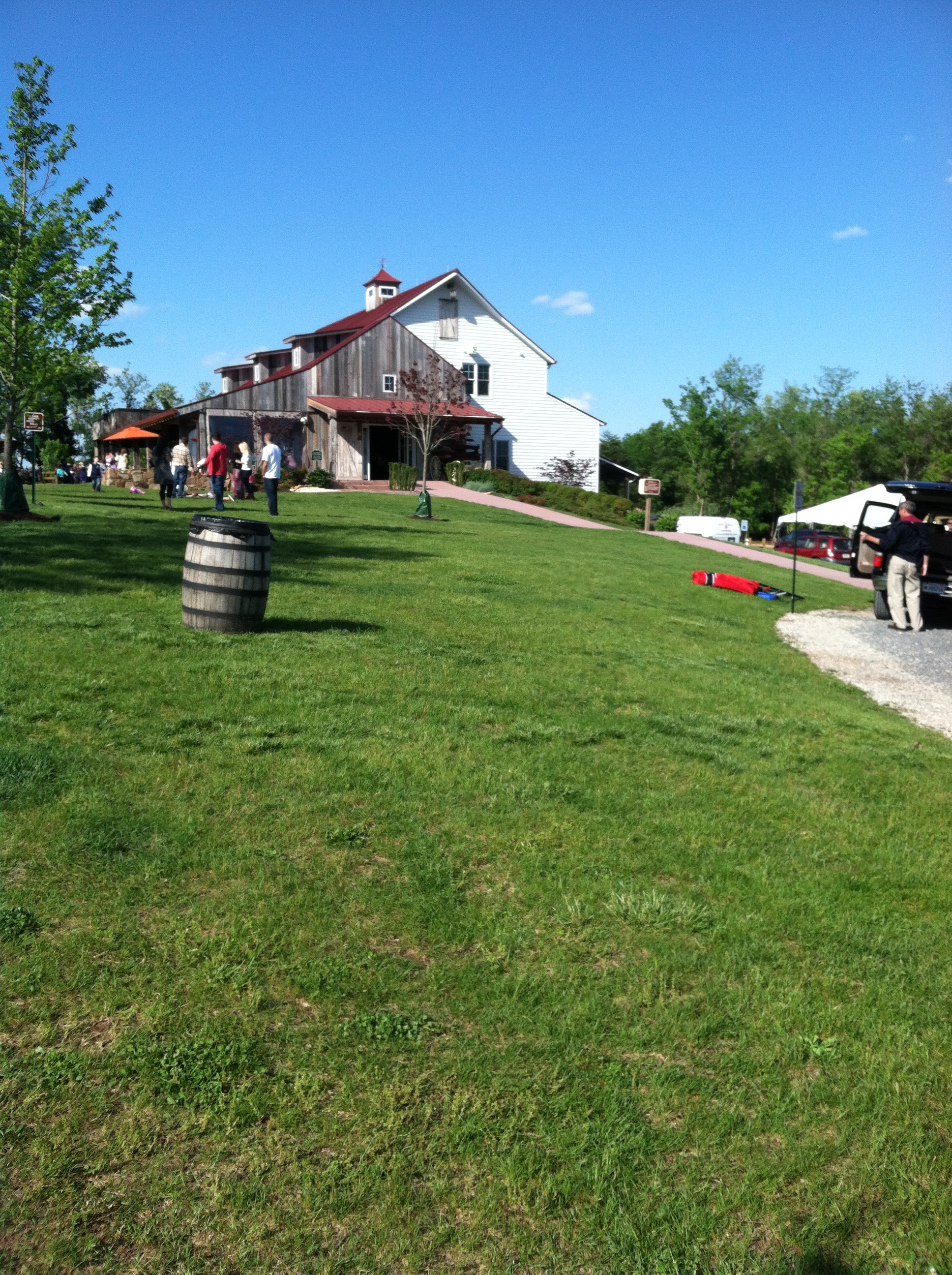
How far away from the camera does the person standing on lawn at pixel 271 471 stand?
21.7 m

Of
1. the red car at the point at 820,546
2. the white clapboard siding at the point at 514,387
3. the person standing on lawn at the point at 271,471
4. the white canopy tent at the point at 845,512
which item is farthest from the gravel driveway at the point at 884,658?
the white clapboard siding at the point at 514,387

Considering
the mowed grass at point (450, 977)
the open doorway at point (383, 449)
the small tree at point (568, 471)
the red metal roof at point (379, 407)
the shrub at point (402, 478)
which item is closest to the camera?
the mowed grass at point (450, 977)

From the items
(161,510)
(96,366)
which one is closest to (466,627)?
(161,510)

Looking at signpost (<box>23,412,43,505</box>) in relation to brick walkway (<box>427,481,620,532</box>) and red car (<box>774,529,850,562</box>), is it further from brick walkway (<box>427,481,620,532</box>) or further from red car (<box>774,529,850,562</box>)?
red car (<box>774,529,850,562</box>)

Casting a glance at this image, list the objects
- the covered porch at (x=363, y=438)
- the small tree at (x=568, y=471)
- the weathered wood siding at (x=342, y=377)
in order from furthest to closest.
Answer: the small tree at (x=568, y=471)
the weathered wood siding at (x=342, y=377)
the covered porch at (x=363, y=438)

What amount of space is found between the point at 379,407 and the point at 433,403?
88.5 inches

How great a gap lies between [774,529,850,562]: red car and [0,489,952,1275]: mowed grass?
37931mm

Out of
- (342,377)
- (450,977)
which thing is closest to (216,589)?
(450,977)

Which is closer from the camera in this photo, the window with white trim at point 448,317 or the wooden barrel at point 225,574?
the wooden barrel at point 225,574

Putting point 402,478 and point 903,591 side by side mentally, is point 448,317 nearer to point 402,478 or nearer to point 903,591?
point 402,478

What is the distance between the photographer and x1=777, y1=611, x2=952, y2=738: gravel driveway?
1155cm

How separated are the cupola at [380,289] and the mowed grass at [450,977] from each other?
5326 cm

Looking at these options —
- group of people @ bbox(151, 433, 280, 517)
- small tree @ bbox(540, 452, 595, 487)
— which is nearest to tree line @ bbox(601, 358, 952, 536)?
small tree @ bbox(540, 452, 595, 487)

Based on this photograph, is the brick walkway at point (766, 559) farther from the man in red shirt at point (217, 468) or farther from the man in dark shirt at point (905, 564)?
the man in red shirt at point (217, 468)
